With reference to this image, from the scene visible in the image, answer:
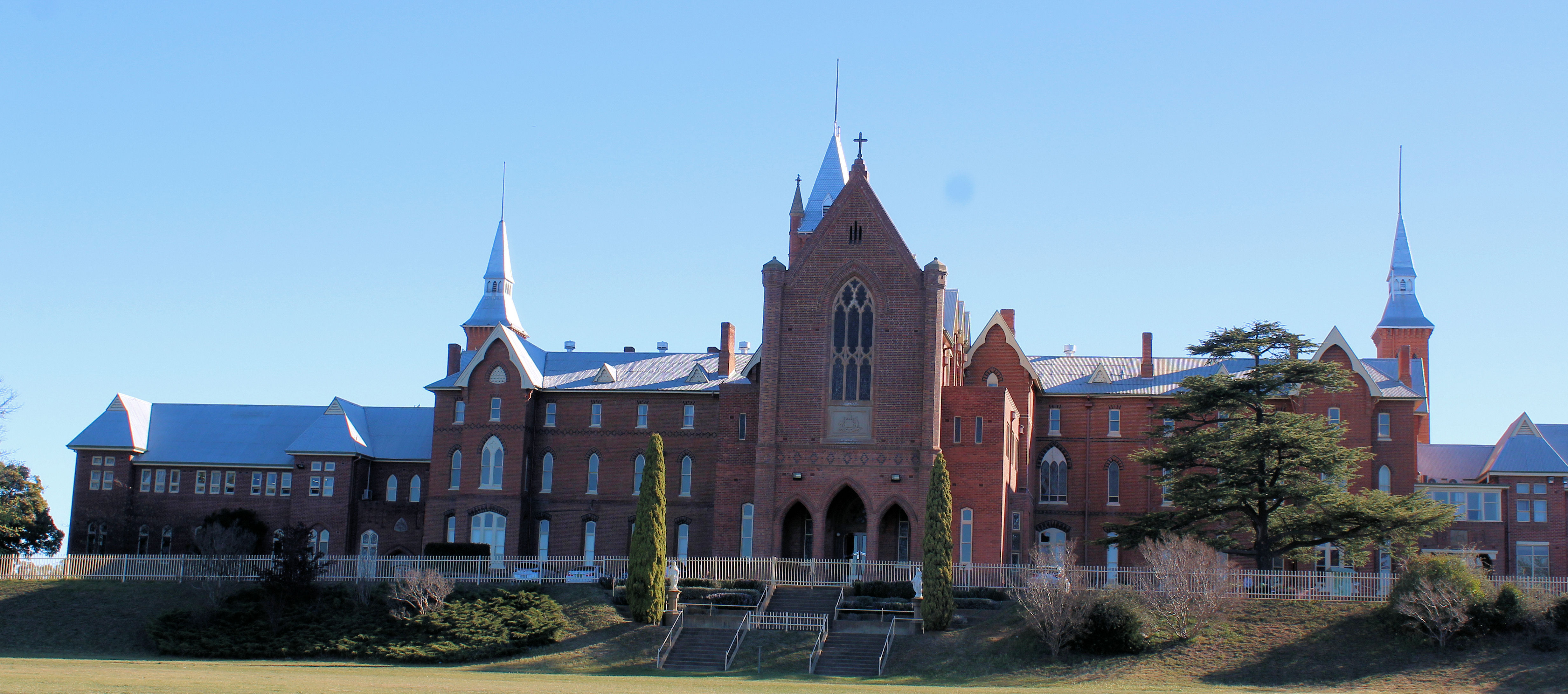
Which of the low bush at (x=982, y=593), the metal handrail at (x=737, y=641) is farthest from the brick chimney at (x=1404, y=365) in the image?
the metal handrail at (x=737, y=641)

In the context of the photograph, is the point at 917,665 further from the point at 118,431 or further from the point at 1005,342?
the point at 118,431

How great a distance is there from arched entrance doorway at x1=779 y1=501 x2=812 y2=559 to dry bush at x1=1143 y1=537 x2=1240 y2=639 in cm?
1595

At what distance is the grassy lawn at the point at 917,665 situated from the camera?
117ft

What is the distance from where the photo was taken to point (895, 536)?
57.6 meters

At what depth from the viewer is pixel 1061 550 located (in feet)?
198

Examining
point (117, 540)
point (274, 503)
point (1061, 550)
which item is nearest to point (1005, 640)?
point (1061, 550)

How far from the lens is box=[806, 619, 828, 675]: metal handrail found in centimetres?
4184

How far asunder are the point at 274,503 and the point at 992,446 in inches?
1358

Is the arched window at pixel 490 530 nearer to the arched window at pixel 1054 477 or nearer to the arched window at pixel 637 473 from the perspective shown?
the arched window at pixel 637 473

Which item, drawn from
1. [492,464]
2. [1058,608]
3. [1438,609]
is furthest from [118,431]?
[1438,609]

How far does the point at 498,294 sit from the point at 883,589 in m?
50.1

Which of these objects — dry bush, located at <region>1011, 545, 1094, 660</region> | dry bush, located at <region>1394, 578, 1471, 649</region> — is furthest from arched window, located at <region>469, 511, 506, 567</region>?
dry bush, located at <region>1394, 578, 1471, 649</region>

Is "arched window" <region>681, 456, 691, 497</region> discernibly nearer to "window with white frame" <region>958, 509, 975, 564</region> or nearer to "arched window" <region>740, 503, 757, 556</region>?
"arched window" <region>740, 503, 757, 556</region>

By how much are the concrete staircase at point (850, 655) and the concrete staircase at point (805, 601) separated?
1.90 metres
